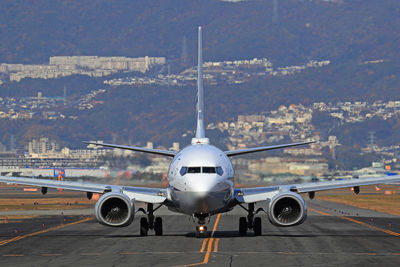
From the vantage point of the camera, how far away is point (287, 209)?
46.5 m

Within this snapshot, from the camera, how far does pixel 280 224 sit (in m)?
46.2

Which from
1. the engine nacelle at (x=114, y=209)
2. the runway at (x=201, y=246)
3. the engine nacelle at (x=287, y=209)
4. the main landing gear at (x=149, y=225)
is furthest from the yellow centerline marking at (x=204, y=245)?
the main landing gear at (x=149, y=225)

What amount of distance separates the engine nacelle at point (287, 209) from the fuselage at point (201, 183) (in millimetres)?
2000

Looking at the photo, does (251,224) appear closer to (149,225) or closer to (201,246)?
(149,225)

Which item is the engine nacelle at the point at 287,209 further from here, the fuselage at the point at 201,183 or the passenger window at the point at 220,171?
the passenger window at the point at 220,171

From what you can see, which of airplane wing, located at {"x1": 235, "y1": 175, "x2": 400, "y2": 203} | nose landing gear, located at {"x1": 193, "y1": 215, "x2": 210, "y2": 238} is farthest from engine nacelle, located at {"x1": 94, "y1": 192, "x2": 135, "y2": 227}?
airplane wing, located at {"x1": 235, "y1": 175, "x2": 400, "y2": 203}

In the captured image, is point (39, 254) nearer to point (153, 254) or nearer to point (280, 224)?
point (153, 254)

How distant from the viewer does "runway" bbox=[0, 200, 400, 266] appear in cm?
3775

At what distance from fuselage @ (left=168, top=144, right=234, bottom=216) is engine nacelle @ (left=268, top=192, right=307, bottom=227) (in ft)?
6.56

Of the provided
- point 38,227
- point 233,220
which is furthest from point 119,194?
point 233,220

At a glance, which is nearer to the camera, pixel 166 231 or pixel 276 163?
pixel 166 231

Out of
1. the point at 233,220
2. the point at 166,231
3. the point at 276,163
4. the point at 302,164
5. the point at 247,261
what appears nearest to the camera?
the point at 247,261

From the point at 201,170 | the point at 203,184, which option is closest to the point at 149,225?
the point at 201,170

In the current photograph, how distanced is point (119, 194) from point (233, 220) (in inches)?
903
